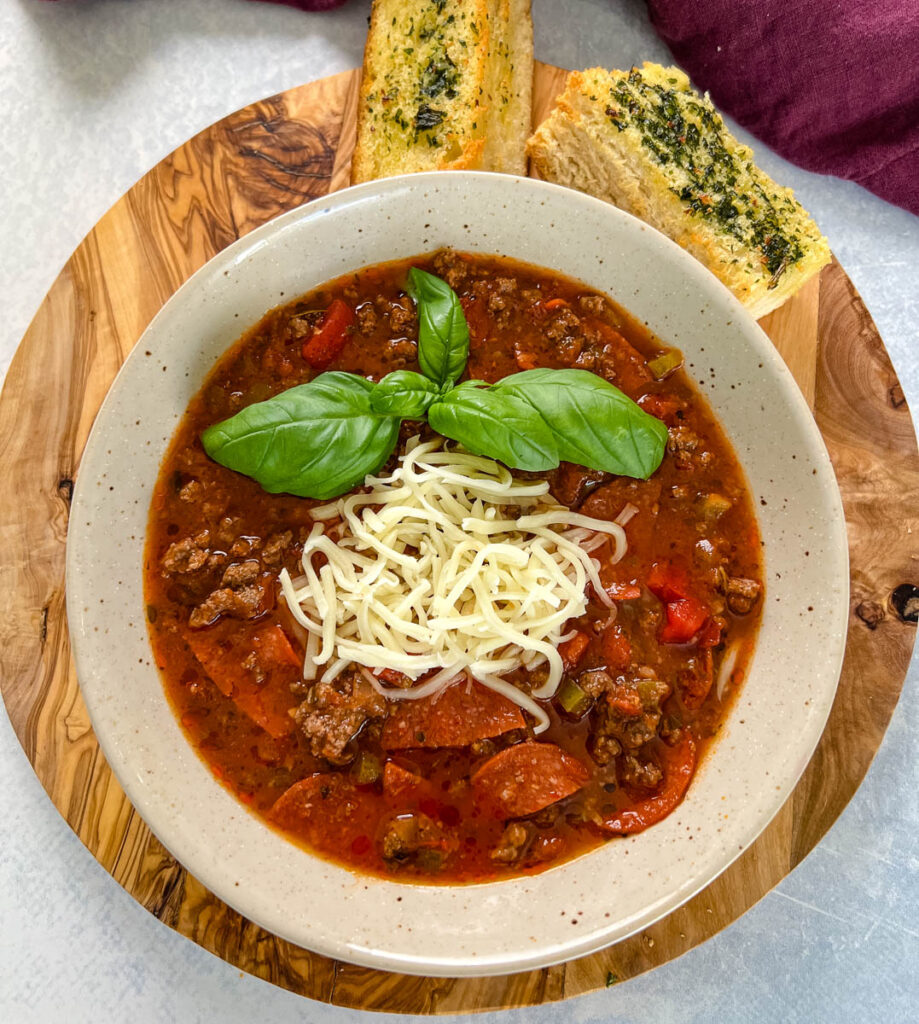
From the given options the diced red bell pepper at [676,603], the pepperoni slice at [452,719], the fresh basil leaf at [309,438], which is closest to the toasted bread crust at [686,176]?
the diced red bell pepper at [676,603]

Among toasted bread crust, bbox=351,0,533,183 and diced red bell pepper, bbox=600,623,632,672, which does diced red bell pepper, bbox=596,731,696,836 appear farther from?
toasted bread crust, bbox=351,0,533,183

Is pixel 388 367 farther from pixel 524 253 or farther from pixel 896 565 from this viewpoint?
pixel 896 565

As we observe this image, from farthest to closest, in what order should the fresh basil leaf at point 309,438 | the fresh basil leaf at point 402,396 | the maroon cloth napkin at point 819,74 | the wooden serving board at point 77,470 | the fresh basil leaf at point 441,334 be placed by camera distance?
the maroon cloth napkin at point 819,74 → the wooden serving board at point 77,470 → the fresh basil leaf at point 441,334 → the fresh basil leaf at point 402,396 → the fresh basil leaf at point 309,438

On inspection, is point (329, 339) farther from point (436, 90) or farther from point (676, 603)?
point (676, 603)

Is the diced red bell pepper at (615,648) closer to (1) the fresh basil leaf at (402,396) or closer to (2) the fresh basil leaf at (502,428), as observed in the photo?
(2) the fresh basil leaf at (502,428)

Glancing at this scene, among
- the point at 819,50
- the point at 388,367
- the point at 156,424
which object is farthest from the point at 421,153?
the point at 819,50
